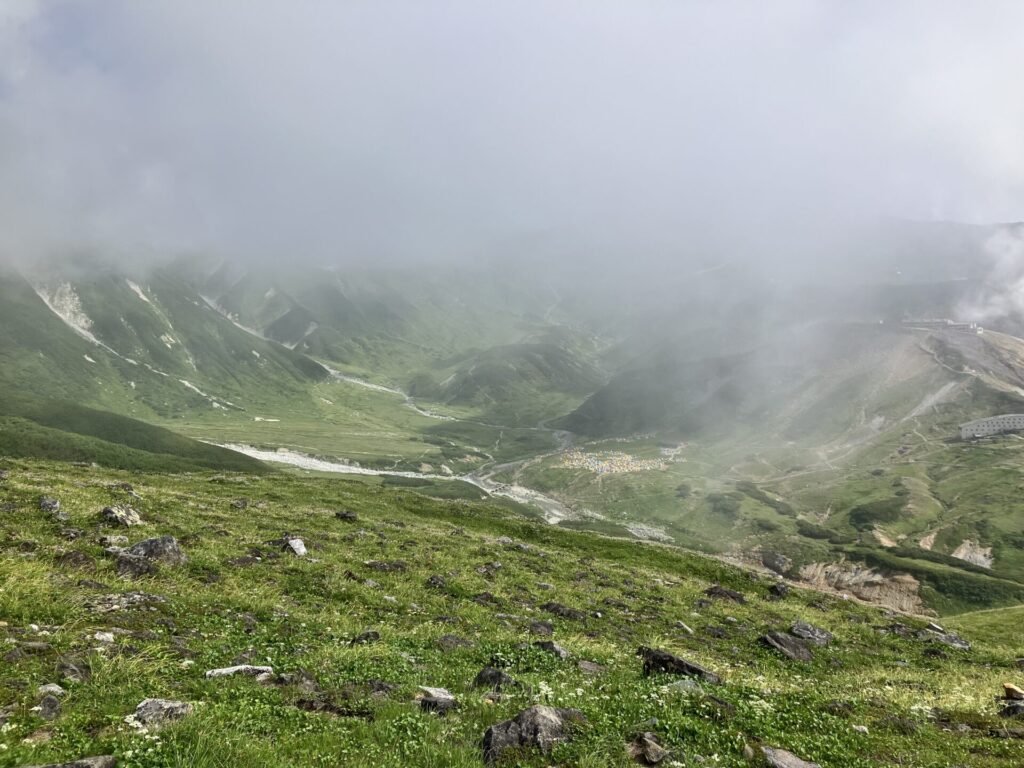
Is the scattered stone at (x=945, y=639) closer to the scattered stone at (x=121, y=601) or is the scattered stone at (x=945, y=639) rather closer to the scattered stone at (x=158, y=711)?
the scattered stone at (x=158, y=711)

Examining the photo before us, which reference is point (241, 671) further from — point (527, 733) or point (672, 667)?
point (672, 667)

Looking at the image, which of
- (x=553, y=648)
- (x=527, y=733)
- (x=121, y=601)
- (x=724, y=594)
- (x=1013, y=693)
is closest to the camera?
(x=527, y=733)

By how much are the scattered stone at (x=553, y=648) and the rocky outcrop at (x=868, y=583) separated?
131 metres

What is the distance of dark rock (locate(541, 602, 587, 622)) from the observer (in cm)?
3025

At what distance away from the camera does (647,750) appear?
10961 mm

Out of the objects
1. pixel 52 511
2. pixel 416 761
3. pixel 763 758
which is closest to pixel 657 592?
pixel 763 758

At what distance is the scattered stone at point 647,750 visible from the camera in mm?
10770

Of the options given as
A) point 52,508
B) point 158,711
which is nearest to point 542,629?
point 158,711

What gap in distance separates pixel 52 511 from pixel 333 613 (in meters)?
17.9

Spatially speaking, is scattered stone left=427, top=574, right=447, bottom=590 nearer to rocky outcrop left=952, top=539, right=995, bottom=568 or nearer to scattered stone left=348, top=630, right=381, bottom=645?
scattered stone left=348, top=630, right=381, bottom=645

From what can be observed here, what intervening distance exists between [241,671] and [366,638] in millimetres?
6379

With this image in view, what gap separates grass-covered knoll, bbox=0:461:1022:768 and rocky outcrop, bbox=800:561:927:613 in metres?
101

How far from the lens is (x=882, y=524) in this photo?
15912 cm

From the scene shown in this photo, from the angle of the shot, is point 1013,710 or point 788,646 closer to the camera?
point 1013,710
